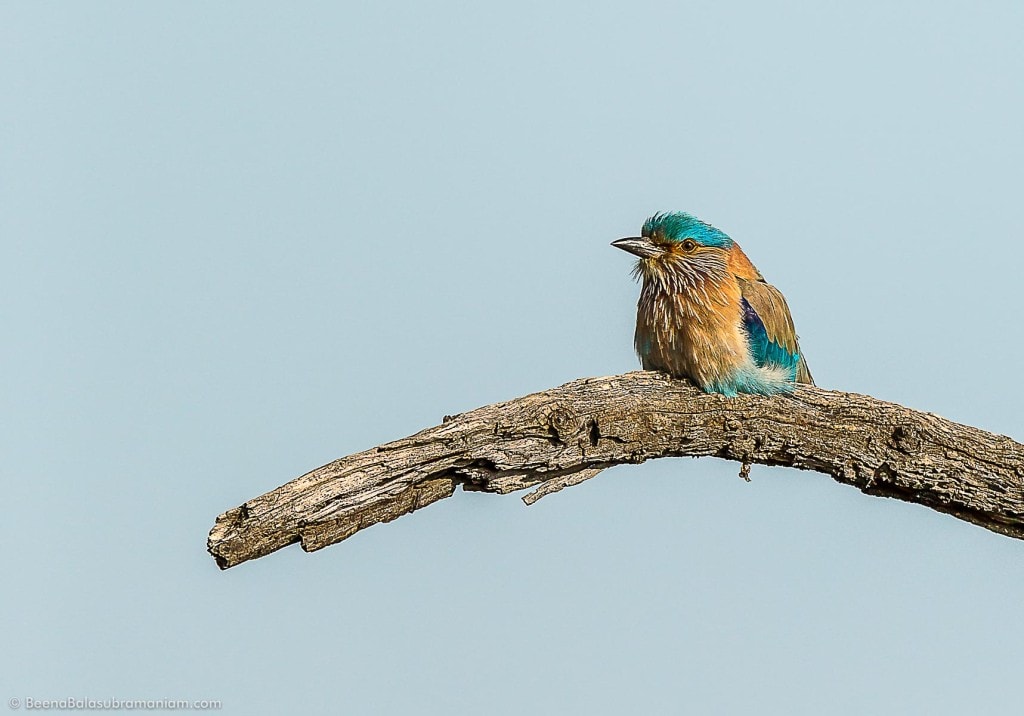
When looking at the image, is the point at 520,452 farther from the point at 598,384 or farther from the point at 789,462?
the point at 789,462

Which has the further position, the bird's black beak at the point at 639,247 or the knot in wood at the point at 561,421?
the bird's black beak at the point at 639,247

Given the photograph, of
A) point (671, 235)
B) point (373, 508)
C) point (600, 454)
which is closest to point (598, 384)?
point (600, 454)

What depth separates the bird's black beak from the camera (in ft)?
18.2

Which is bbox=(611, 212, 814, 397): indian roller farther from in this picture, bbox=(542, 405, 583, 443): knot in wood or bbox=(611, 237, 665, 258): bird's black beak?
bbox=(542, 405, 583, 443): knot in wood

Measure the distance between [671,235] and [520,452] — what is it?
120cm

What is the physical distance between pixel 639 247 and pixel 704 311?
1.35ft

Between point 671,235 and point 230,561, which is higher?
point 671,235

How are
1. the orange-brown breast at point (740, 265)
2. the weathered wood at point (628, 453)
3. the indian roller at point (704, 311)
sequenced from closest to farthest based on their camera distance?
the weathered wood at point (628, 453) → the indian roller at point (704, 311) → the orange-brown breast at point (740, 265)

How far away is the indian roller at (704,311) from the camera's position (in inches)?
216

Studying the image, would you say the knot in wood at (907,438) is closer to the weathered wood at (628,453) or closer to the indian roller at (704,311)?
the weathered wood at (628,453)

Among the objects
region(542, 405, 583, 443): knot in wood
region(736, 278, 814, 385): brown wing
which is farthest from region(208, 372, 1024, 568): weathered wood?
region(736, 278, 814, 385): brown wing

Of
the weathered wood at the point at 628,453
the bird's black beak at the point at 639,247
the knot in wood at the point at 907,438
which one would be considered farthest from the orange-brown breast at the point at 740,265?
the knot in wood at the point at 907,438

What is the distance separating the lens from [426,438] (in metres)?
5.09

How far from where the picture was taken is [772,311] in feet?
18.5
